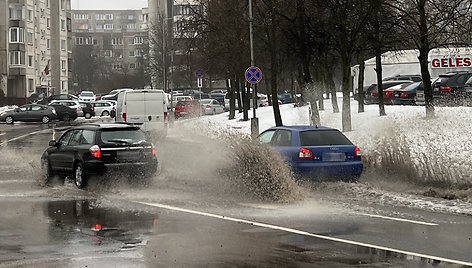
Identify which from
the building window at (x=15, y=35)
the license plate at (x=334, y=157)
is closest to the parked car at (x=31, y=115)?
the building window at (x=15, y=35)

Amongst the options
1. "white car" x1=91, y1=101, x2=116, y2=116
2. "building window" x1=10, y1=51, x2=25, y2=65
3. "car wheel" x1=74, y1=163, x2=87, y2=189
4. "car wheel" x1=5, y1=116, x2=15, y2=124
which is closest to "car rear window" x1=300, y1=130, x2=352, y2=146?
"car wheel" x1=74, y1=163, x2=87, y2=189

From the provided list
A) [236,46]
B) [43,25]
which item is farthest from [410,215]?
[43,25]

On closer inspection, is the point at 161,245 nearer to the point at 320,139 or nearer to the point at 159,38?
the point at 320,139

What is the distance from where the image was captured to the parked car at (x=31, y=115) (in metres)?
54.8

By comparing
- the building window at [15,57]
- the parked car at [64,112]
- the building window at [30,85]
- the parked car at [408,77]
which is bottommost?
the parked car at [64,112]

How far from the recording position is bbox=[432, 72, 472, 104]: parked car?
34.5 meters

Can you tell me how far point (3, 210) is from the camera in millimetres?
13250

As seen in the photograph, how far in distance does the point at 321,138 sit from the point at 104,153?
15.5ft

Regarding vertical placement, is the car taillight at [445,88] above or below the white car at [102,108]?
below

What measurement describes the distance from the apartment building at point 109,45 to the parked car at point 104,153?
86039 millimetres

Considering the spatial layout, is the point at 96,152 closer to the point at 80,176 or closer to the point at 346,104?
the point at 80,176

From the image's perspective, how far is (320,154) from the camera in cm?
1580

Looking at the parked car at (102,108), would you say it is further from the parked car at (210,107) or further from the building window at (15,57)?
the building window at (15,57)

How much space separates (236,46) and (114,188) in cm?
2402
